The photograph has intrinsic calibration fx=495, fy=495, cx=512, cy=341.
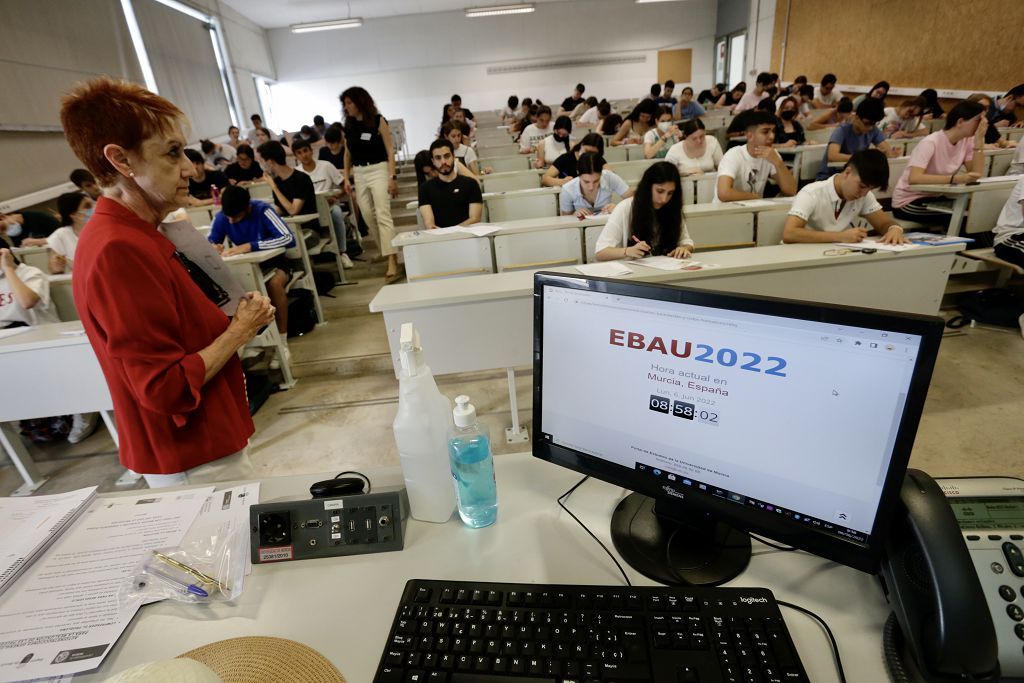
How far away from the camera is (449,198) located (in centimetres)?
360

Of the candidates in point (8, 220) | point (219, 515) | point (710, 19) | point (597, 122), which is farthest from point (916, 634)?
point (710, 19)

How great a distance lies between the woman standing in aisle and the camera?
438cm

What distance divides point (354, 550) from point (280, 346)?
255 cm

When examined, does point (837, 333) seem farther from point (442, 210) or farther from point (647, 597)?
point (442, 210)

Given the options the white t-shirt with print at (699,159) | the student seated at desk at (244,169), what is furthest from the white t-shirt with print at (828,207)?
the student seated at desk at (244,169)

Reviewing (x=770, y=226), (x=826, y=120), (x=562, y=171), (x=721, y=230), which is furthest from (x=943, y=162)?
(x=826, y=120)

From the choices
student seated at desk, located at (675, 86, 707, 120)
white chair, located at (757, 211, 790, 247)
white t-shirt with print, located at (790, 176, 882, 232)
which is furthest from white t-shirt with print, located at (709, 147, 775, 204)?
student seated at desk, located at (675, 86, 707, 120)

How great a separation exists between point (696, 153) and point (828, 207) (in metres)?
1.80

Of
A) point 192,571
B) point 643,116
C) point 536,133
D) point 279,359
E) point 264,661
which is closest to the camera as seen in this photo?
point 264,661

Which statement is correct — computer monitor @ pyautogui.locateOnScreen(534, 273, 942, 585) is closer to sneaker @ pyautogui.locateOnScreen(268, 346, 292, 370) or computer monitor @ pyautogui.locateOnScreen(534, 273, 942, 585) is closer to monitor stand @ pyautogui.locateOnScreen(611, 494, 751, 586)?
monitor stand @ pyautogui.locateOnScreen(611, 494, 751, 586)

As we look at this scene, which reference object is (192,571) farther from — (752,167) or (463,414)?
(752,167)

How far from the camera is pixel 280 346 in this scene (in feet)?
9.93

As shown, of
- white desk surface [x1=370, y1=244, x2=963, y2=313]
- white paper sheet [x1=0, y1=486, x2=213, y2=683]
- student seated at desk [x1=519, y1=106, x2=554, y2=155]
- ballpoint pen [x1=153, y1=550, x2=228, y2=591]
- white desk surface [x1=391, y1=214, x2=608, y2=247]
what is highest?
student seated at desk [x1=519, y1=106, x2=554, y2=155]

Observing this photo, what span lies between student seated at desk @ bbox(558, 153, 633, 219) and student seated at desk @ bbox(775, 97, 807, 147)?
2.61 m
